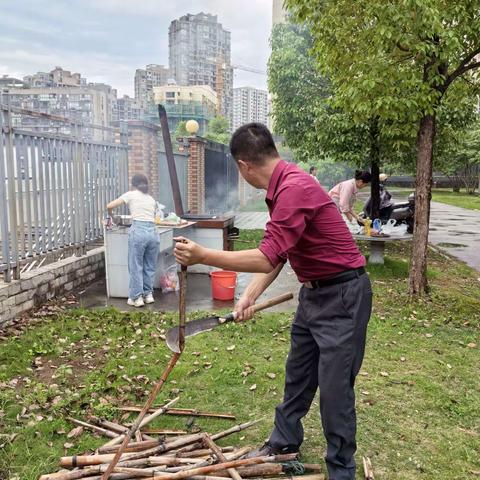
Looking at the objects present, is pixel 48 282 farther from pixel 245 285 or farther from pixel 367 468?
pixel 367 468

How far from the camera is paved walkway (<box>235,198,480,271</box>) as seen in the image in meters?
11.6

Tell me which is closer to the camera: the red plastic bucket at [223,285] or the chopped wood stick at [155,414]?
the chopped wood stick at [155,414]

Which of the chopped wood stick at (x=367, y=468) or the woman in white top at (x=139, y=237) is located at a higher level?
the woman in white top at (x=139, y=237)

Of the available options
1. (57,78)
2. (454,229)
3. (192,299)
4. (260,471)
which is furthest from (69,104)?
(454,229)

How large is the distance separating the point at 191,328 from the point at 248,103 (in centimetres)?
3426

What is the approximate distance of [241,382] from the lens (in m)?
4.24

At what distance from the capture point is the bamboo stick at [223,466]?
2684 millimetres

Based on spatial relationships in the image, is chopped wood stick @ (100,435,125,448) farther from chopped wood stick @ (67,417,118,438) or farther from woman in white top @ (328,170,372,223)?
woman in white top @ (328,170,372,223)

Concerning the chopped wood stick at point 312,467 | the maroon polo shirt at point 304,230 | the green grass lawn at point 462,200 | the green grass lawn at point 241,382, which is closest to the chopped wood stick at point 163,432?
the green grass lawn at point 241,382

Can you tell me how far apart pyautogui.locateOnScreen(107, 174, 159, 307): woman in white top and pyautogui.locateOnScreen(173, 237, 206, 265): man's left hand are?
4.11m

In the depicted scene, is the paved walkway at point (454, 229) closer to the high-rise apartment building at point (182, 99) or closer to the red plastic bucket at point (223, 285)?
the high-rise apartment building at point (182, 99)

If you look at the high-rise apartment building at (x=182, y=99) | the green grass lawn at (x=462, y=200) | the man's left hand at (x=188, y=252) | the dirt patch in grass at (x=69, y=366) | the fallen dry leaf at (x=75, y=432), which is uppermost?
the high-rise apartment building at (x=182, y=99)

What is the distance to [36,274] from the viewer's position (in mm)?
5973

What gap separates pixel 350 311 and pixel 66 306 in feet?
15.4
